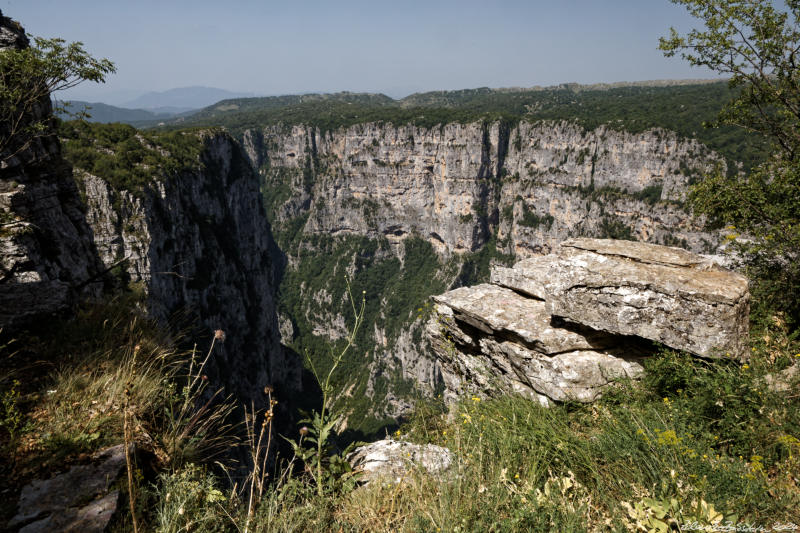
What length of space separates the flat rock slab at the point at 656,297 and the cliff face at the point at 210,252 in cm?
1202

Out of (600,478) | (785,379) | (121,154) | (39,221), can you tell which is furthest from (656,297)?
(121,154)

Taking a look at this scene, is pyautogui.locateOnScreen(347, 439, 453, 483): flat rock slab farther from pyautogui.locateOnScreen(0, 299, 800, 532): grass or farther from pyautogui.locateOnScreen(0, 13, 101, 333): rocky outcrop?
pyautogui.locateOnScreen(0, 13, 101, 333): rocky outcrop

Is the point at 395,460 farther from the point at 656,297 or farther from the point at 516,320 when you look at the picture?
the point at 656,297

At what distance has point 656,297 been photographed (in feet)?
17.7

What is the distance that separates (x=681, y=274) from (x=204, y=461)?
22.3ft

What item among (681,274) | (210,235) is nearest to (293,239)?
(210,235)

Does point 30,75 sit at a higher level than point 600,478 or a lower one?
higher

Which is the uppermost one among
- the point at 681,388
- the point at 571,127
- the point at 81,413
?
the point at 571,127

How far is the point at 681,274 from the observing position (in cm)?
561

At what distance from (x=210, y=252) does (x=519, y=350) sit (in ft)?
154

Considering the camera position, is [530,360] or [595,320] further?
[530,360]

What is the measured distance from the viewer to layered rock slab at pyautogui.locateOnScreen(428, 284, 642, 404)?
5.55 m

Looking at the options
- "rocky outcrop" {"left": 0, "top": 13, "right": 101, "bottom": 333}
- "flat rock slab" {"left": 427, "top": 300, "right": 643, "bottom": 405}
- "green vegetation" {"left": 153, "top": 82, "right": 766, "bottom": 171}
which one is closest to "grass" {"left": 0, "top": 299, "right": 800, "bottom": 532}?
"flat rock slab" {"left": 427, "top": 300, "right": 643, "bottom": 405}

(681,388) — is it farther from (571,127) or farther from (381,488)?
(571,127)
